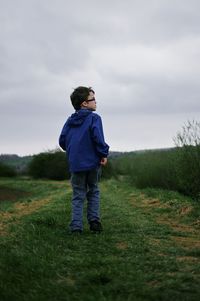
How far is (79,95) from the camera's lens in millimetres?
7801

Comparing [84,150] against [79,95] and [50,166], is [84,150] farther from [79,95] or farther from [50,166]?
[50,166]

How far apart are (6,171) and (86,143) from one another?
65730 mm

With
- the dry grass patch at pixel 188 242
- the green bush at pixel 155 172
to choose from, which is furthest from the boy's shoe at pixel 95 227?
the green bush at pixel 155 172

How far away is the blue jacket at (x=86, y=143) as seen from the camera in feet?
24.9

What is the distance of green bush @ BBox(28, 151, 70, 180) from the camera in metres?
65.1

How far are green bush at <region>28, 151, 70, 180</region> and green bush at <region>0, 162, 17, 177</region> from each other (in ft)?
13.0

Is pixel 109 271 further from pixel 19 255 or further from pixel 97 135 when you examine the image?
pixel 97 135

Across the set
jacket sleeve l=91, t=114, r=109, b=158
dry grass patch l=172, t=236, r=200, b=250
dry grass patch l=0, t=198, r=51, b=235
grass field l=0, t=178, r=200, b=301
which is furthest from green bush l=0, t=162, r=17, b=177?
dry grass patch l=172, t=236, r=200, b=250

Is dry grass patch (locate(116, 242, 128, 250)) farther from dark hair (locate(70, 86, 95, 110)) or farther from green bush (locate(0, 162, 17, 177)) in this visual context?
green bush (locate(0, 162, 17, 177))

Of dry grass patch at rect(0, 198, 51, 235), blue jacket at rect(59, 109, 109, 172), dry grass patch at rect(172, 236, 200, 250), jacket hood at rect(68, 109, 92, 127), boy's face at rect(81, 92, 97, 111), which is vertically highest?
boy's face at rect(81, 92, 97, 111)

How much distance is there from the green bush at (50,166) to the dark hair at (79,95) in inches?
2220

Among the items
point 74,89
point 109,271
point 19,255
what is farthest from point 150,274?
point 74,89

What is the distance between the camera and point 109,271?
4855 mm

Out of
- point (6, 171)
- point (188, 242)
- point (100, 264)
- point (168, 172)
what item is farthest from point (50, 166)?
point (100, 264)
